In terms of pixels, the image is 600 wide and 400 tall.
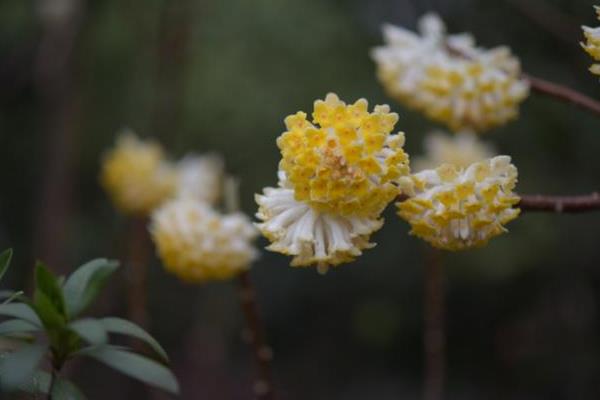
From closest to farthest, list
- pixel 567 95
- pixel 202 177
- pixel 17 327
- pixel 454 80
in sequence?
pixel 17 327 → pixel 567 95 → pixel 454 80 → pixel 202 177

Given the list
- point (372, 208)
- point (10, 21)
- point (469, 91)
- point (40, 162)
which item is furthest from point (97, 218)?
point (372, 208)

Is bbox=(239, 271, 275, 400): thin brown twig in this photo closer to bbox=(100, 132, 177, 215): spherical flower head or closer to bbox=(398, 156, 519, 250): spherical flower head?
bbox=(398, 156, 519, 250): spherical flower head

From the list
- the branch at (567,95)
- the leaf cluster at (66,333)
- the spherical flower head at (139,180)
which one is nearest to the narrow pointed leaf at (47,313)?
the leaf cluster at (66,333)

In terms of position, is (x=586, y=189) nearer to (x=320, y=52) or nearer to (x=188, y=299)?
(x=320, y=52)

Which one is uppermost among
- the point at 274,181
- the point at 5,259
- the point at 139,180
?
the point at 274,181

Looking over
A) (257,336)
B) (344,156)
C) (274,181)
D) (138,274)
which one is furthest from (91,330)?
(274,181)

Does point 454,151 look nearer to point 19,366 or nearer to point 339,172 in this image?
point 339,172

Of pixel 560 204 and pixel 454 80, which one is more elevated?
pixel 454 80
